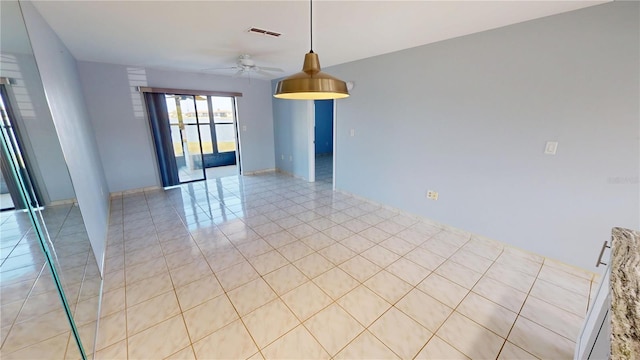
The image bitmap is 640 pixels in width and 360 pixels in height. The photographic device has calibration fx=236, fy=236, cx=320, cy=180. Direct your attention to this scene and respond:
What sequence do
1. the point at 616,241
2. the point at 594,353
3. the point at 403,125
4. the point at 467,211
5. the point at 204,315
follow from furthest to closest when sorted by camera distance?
the point at 403,125 → the point at 467,211 → the point at 204,315 → the point at 616,241 → the point at 594,353

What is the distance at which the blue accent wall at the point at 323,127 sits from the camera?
7.98 meters

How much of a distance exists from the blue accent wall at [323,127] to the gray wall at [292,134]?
2.42m

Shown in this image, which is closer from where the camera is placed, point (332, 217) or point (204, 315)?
point (204, 315)

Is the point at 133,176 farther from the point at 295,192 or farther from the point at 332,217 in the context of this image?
the point at 332,217

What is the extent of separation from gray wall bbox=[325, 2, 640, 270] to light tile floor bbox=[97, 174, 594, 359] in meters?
0.41

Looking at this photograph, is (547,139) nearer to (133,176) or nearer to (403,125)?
(403,125)

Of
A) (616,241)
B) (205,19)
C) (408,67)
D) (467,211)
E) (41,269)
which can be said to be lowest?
(467,211)

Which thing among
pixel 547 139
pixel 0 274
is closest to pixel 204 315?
pixel 0 274

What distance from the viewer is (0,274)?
0.95 meters

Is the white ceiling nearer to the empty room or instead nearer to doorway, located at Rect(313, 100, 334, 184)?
the empty room

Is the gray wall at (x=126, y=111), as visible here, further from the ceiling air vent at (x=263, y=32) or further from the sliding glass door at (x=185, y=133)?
the ceiling air vent at (x=263, y=32)

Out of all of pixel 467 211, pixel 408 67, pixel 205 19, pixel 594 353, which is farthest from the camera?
pixel 408 67

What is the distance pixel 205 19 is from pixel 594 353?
3.28 m

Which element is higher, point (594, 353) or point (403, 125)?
point (403, 125)
